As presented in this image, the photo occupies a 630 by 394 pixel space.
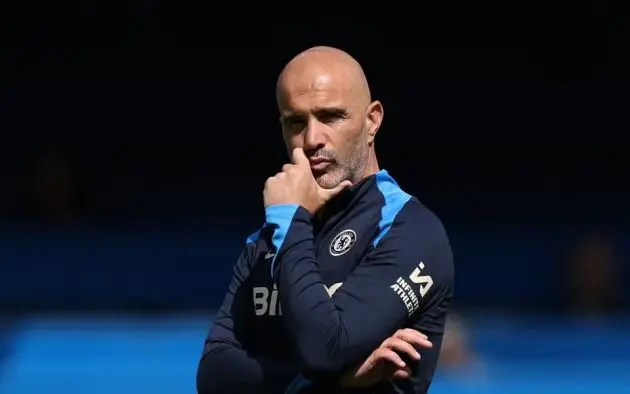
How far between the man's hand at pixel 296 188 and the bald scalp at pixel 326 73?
6.9 inches

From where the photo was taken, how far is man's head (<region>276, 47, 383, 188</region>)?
8.65 feet

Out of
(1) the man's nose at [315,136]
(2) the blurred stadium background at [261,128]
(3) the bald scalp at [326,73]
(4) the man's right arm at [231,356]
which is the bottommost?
(4) the man's right arm at [231,356]

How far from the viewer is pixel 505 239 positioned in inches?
377

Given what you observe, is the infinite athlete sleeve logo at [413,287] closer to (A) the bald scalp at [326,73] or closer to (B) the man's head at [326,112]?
(B) the man's head at [326,112]

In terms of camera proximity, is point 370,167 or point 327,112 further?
point 370,167

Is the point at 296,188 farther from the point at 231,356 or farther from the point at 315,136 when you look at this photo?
the point at 231,356

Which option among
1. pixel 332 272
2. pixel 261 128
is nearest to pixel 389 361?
pixel 332 272

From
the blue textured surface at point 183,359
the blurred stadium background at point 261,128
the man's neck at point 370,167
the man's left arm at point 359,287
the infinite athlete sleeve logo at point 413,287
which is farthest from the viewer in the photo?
the blurred stadium background at point 261,128

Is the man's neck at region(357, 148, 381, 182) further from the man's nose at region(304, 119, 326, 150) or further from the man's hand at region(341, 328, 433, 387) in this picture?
the man's hand at region(341, 328, 433, 387)

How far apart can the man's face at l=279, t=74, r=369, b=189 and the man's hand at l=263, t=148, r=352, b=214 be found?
54 millimetres

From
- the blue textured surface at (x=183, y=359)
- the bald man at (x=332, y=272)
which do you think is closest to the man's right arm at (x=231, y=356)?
the bald man at (x=332, y=272)

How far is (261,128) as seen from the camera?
36.7 ft

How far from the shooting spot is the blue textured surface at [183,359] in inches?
278

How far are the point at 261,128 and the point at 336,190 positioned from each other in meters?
8.57
